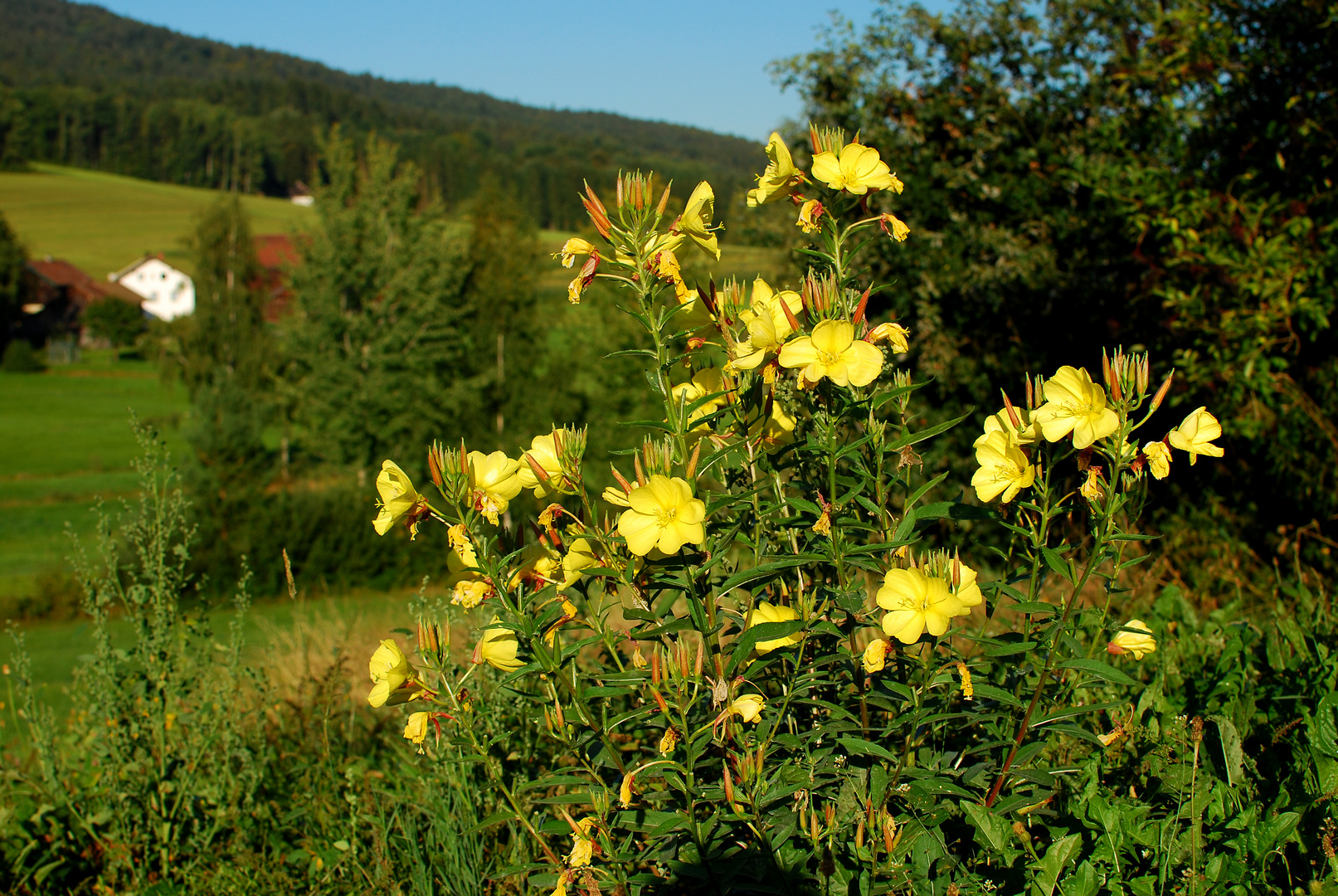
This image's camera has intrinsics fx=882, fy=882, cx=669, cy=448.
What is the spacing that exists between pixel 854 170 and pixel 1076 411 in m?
0.58

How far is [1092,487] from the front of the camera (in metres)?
1.50

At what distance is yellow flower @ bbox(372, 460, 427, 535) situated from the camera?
62.6 inches

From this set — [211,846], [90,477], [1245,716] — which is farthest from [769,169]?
[90,477]

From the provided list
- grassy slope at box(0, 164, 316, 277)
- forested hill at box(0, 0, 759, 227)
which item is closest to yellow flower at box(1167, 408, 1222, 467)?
forested hill at box(0, 0, 759, 227)

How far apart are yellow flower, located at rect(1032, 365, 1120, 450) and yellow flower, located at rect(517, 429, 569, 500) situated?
0.83m

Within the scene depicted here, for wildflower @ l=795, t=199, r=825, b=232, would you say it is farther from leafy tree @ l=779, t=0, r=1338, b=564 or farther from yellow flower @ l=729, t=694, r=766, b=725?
leafy tree @ l=779, t=0, r=1338, b=564

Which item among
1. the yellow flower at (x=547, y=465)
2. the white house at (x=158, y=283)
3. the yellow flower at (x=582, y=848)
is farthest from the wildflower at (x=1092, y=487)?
the white house at (x=158, y=283)

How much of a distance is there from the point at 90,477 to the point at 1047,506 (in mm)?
31402

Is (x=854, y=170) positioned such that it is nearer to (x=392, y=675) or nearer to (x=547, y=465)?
(x=547, y=465)

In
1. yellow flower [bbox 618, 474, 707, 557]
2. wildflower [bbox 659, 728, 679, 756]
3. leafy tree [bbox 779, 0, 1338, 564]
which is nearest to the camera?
yellow flower [bbox 618, 474, 707, 557]

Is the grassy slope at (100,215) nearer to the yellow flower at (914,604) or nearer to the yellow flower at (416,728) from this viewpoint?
the yellow flower at (416,728)

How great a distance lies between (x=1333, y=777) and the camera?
6.01 ft

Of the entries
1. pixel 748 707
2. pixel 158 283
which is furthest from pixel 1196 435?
pixel 158 283

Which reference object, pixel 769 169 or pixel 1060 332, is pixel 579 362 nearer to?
pixel 1060 332
